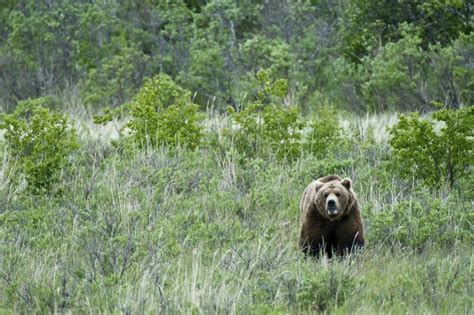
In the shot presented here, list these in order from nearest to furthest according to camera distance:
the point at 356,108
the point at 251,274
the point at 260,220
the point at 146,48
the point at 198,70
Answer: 1. the point at 251,274
2. the point at 260,220
3. the point at 356,108
4. the point at 198,70
5. the point at 146,48

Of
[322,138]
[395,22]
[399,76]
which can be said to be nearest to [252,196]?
[322,138]

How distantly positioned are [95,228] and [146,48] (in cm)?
1484

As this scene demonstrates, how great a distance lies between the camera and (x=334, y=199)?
22.2ft

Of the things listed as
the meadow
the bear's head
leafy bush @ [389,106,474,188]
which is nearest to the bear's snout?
the bear's head

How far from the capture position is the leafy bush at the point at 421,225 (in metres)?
7.38

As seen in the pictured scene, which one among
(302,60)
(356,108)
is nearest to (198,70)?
(302,60)

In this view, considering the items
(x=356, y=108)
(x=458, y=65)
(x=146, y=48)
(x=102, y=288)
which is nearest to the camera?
(x=102, y=288)

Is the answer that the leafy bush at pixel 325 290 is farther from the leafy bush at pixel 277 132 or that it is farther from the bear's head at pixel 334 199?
the leafy bush at pixel 277 132

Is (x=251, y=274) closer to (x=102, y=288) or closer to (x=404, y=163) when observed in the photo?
(x=102, y=288)

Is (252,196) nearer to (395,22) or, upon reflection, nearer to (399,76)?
(399,76)

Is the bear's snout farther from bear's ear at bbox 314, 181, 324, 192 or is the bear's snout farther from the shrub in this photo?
the shrub

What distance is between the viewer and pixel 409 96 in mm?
16188

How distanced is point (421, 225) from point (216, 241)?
5.55 ft

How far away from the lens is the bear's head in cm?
680
